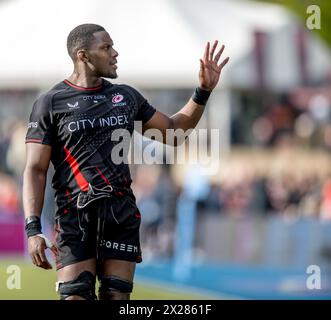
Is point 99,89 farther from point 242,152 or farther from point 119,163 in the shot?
point 242,152

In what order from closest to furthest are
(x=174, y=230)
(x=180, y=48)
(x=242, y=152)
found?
1. (x=174, y=230)
2. (x=180, y=48)
3. (x=242, y=152)

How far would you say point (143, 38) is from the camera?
25422 millimetres

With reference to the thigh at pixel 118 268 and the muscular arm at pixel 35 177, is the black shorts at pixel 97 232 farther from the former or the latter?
the muscular arm at pixel 35 177

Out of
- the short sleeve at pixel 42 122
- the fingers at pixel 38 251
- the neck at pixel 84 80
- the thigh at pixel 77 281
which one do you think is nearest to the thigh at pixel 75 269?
the thigh at pixel 77 281

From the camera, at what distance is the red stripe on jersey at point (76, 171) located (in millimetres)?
9094

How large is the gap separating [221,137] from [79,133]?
18.6m

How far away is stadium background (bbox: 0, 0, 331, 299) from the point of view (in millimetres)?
19422

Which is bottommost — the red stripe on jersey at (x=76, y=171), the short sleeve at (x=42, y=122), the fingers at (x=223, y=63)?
the red stripe on jersey at (x=76, y=171)

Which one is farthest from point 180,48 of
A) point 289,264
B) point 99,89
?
point 99,89

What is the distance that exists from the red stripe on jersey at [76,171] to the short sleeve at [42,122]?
17 cm

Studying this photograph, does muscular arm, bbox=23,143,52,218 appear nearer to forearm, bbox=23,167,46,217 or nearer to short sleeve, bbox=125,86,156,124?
forearm, bbox=23,167,46,217

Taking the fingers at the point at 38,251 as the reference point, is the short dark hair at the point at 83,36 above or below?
above
